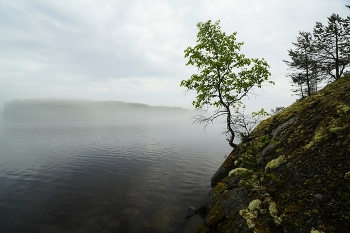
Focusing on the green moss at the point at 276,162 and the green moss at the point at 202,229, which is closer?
the green moss at the point at 202,229

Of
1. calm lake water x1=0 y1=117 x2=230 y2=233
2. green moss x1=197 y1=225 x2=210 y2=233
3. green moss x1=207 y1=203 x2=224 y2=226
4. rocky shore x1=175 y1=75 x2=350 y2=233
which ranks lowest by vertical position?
calm lake water x1=0 y1=117 x2=230 y2=233

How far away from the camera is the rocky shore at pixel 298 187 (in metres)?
5.67

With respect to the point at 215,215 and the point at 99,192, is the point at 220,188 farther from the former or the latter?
the point at 99,192

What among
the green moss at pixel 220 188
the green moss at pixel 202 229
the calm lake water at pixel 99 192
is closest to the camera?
the green moss at pixel 202 229

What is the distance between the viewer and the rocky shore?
567 cm

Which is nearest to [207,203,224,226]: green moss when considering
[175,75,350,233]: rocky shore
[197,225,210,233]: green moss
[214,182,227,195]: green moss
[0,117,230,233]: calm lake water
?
[175,75,350,233]: rocky shore

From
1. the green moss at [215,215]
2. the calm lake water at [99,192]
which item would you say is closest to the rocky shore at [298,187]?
the green moss at [215,215]

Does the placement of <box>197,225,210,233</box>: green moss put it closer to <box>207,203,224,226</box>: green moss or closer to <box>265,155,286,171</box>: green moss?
<box>207,203,224,226</box>: green moss

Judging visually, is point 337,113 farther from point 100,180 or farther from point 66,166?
point 66,166

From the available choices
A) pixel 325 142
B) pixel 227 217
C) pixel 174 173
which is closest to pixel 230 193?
pixel 227 217

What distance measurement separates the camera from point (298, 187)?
6988mm

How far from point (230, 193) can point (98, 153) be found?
112 feet

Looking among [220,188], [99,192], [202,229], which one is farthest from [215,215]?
[99,192]

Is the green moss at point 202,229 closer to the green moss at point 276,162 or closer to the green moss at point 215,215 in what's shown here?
the green moss at point 215,215
